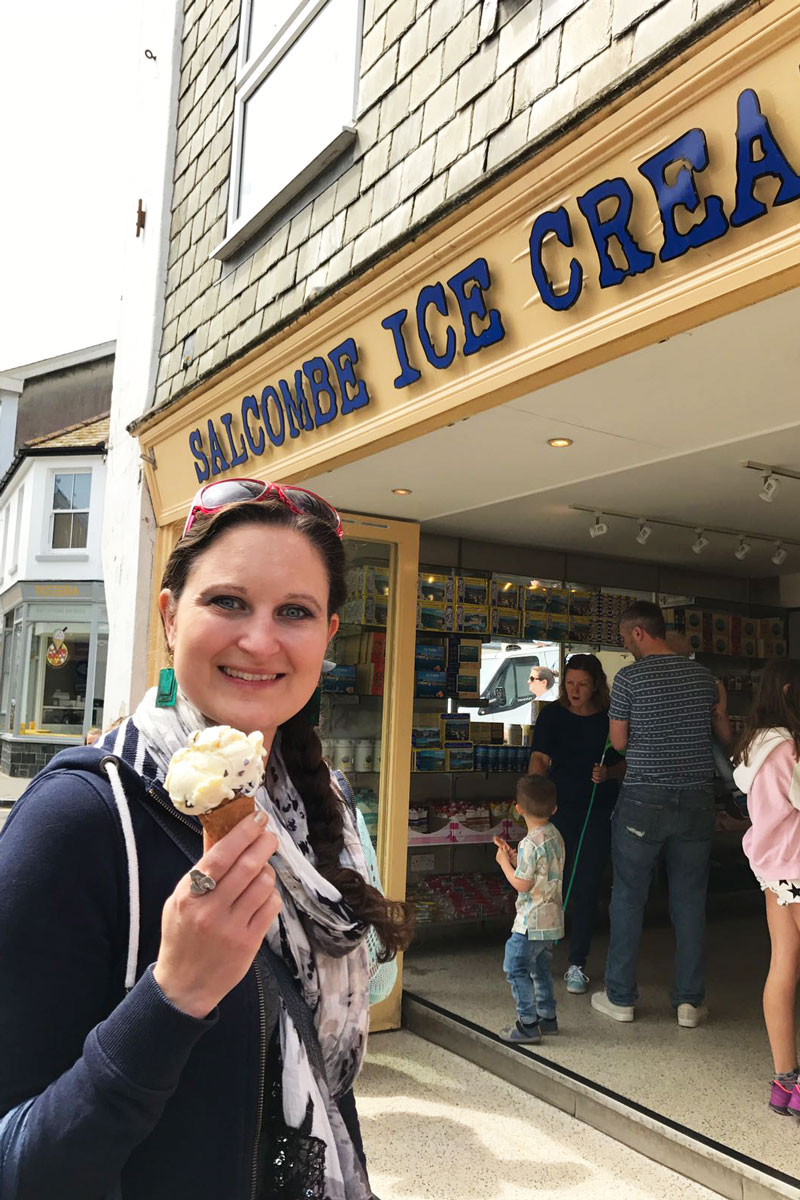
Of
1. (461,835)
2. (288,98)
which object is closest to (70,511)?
(461,835)

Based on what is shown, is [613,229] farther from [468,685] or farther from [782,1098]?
[468,685]

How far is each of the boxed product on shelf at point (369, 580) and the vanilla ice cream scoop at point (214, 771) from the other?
14.4 feet

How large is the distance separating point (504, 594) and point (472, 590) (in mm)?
303

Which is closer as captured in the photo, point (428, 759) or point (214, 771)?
point (214, 771)

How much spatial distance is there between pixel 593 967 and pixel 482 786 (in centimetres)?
144

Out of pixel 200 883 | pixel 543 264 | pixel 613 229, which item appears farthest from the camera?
pixel 543 264

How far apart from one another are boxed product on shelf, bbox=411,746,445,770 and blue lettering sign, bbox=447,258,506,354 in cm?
358

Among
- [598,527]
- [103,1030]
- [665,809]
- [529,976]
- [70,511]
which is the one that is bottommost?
[529,976]

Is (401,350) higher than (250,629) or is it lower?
higher

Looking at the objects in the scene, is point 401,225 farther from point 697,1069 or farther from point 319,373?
point 697,1069

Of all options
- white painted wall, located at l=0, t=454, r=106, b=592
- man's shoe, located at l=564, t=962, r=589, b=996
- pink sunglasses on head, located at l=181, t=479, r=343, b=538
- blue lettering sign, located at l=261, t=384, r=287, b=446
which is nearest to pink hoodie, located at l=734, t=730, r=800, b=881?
man's shoe, located at l=564, t=962, r=589, b=996

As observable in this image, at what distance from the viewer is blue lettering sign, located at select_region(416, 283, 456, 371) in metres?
3.33

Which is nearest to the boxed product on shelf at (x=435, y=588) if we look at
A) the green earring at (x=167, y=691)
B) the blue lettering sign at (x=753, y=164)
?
the blue lettering sign at (x=753, y=164)

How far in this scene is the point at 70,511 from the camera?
2061cm
